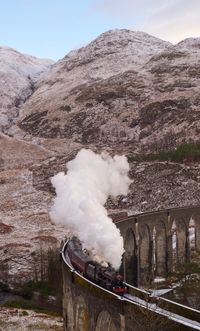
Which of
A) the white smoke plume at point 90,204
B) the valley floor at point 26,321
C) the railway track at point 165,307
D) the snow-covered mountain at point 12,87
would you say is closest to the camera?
the railway track at point 165,307

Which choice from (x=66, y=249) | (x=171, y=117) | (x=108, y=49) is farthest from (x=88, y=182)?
(x=108, y=49)

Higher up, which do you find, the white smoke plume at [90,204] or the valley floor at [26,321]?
the white smoke plume at [90,204]

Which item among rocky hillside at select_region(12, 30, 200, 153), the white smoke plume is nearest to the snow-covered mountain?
rocky hillside at select_region(12, 30, 200, 153)

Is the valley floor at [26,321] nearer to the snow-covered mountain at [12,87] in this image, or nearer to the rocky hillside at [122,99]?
the rocky hillside at [122,99]

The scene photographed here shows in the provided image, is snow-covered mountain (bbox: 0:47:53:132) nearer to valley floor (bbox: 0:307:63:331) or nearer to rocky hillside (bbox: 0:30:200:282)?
rocky hillside (bbox: 0:30:200:282)

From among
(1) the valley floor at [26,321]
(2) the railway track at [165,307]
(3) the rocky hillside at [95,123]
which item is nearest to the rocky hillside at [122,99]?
(3) the rocky hillside at [95,123]

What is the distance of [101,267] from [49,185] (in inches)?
2191

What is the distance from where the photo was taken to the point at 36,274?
4569cm

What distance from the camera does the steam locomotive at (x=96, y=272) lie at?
2366cm

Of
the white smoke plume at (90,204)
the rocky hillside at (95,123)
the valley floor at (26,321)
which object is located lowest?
the valley floor at (26,321)

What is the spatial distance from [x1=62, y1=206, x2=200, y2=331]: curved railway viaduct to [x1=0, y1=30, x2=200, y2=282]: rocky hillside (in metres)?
11.6

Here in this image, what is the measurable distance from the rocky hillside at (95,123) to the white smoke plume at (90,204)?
15.3 metres

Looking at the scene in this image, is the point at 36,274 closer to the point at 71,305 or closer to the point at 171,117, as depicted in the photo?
the point at 71,305

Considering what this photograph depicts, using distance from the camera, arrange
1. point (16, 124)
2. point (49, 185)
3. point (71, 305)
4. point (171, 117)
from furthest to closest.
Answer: point (16, 124)
point (171, 117)
point (49, 185)
point (71, 305)
